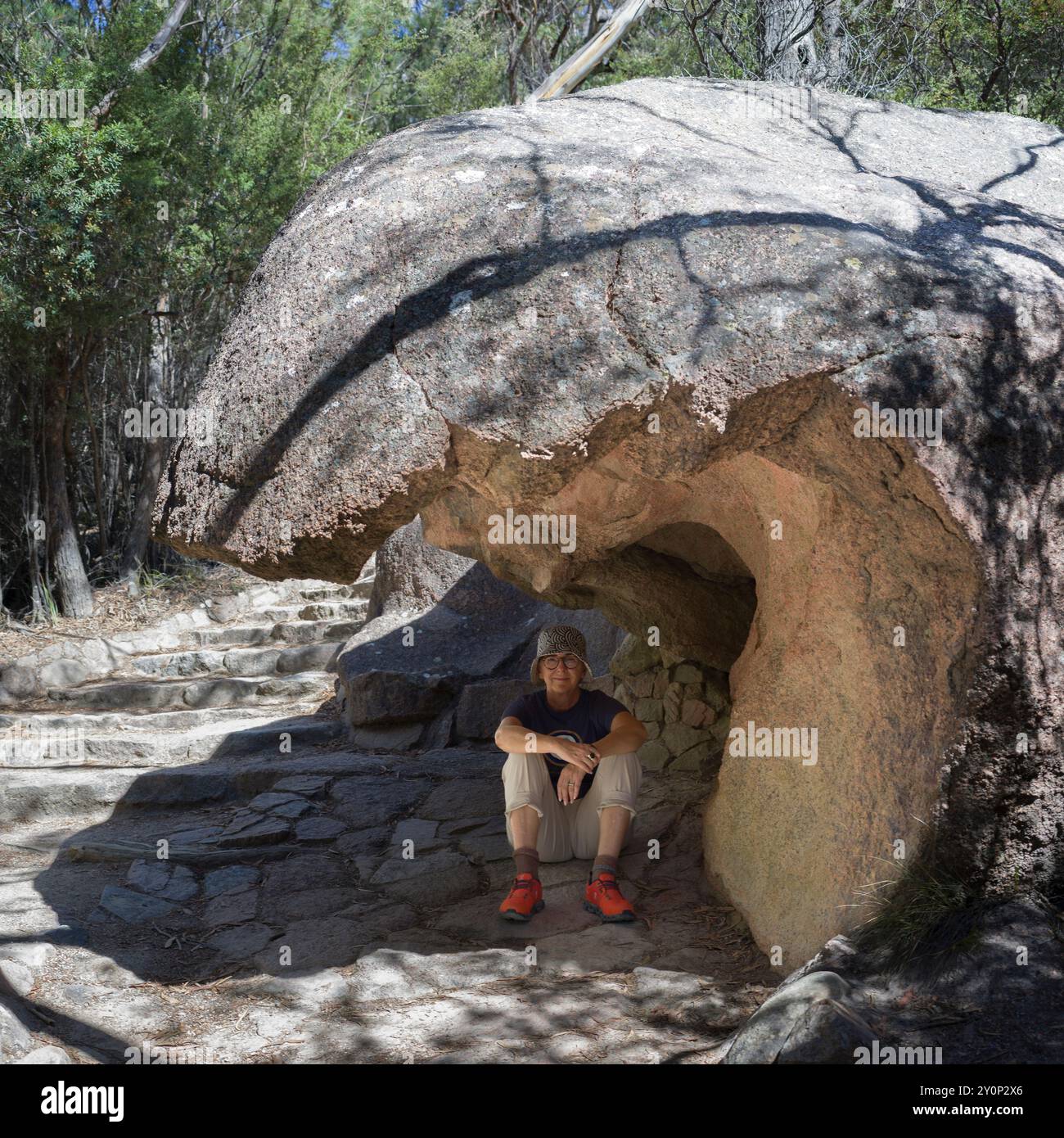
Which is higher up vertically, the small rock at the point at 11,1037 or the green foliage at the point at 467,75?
the green foliage at the point at 467,75

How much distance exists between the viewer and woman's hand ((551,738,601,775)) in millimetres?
4438

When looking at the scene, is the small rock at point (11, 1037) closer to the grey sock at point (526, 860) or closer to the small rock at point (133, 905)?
the small rock at point (133, 905)

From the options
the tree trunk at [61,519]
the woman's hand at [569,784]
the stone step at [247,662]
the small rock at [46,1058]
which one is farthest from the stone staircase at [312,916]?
the tree trunk at [61,519]

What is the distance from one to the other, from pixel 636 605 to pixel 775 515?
1.46 metres

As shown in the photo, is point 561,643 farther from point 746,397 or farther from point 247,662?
point 247,662

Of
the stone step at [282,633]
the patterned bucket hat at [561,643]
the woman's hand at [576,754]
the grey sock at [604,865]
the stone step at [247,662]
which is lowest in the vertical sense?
the grey sock at [604,865]

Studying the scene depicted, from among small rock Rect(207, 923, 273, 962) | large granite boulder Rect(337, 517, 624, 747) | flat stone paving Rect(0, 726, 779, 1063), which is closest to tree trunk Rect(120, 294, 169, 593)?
large granite boulder Rect(337, 517, 624, 747)

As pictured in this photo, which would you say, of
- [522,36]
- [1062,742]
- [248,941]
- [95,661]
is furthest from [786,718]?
[522,36]

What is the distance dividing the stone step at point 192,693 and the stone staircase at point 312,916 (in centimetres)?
51

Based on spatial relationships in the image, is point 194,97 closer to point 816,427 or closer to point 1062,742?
point 816,427

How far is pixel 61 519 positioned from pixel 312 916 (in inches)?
277

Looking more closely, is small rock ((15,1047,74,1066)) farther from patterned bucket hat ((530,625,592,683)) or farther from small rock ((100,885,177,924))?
patterned bucket hat ((530,625,592,683))

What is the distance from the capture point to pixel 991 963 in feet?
9.84

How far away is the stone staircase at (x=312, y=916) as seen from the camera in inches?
138
